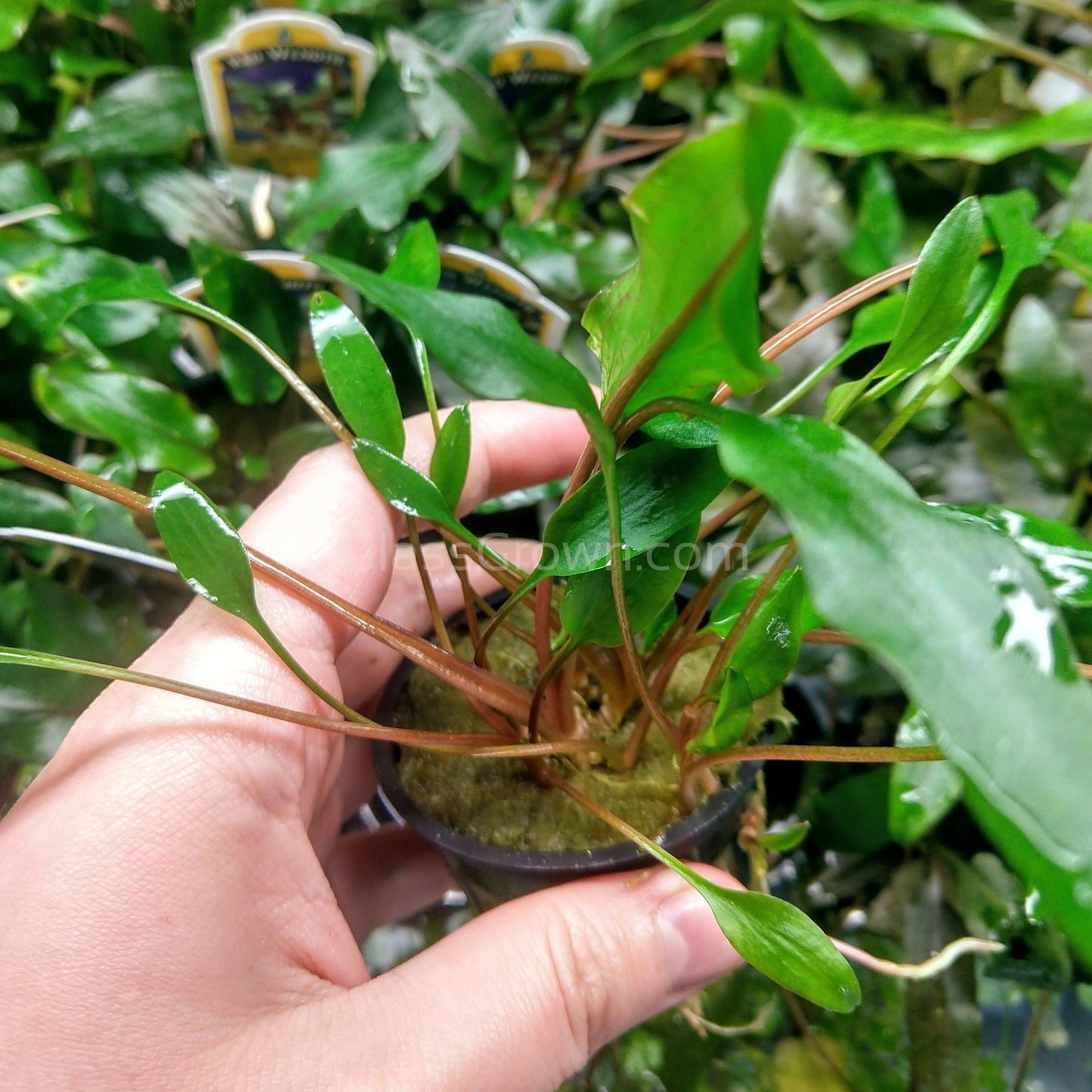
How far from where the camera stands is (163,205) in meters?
0.79

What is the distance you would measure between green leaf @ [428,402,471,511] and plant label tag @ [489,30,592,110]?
0.58 metres

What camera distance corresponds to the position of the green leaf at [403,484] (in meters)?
0.42

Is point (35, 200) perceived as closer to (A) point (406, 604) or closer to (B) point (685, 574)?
(A) point (406, 604)

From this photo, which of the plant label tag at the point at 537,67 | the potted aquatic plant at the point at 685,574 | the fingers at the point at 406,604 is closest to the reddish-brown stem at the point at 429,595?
the potted aquatic plant at the point at 685,574

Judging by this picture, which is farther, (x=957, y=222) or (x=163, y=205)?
(x=163, y=205)

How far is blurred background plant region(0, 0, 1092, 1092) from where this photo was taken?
656mm

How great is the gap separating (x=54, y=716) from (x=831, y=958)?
58 centimetres

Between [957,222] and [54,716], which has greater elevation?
[957,222]

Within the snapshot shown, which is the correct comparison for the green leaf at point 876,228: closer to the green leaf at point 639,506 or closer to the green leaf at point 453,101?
the green leaf at point 453,101

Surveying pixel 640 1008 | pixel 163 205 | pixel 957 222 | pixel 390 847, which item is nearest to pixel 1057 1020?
pixel 640 1008

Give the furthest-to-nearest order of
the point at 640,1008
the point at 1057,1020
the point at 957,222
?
1. the point at 1057,1020
2. the point at 640,1008
3. the point at 957,222

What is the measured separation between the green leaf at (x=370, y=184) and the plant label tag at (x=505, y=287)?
0.07m

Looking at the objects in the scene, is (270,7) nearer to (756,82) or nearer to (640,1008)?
(756,82)

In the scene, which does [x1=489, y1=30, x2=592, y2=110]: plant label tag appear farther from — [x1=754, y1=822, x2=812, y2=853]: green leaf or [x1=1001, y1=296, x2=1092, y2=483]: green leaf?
[x1=754, y1=822, x2=812, y2=853]: green leaf
